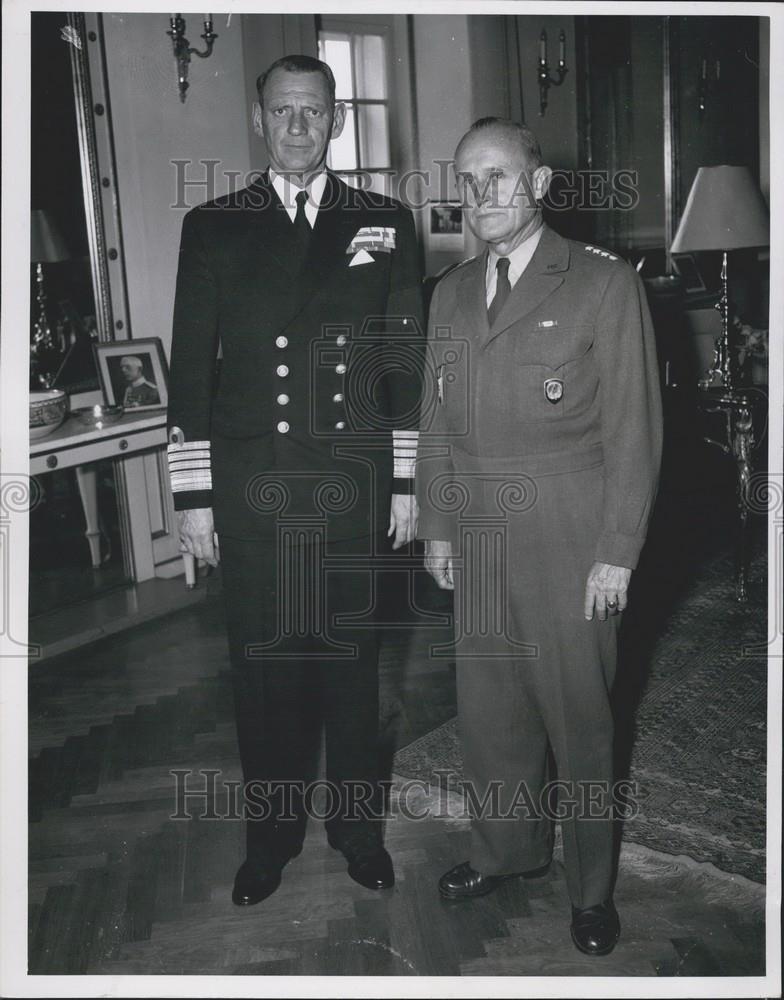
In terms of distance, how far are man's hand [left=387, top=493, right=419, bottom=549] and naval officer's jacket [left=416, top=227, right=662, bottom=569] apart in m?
0.17

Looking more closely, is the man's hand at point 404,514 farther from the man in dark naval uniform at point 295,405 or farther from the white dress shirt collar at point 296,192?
the white dress shirt collar at point 296,192

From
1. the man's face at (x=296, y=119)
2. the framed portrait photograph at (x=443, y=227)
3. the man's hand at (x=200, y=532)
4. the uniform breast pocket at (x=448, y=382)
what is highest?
the framed portrait photograph at (x=443, y=227)

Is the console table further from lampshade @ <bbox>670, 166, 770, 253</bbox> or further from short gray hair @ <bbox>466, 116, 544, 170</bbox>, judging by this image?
lampshade @ <bbox>670, 166, 770, 253</bbox>

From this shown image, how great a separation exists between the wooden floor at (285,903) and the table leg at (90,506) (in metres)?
1.57

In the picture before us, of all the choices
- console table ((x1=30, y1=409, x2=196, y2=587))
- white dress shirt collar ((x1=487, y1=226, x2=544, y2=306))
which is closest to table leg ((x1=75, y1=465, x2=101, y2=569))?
console table ((x1=30, y1=409, x2=196, y2=587))

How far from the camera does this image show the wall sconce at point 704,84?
18.0ft

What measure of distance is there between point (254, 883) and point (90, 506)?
249 centimetres

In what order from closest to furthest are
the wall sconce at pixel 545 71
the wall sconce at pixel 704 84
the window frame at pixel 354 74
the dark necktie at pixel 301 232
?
the dark necktie at pixel 301 232, the window frame at pixel 354 74, the wall sconce at pixel 545 71, the wall sconce at pixel 704 84

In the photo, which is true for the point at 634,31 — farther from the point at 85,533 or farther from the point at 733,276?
the point at 85,533

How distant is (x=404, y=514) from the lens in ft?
6.44

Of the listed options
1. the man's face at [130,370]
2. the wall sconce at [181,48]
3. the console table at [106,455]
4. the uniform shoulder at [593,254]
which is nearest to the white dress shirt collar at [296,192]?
the uniform shoulder at [593,254]

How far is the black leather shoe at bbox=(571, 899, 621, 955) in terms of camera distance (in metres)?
1.83

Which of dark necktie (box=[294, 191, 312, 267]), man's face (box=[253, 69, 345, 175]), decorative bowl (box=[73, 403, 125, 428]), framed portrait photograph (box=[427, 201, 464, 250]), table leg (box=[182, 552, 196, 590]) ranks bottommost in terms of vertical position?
table leg (box=[182, 552, 196, 590])

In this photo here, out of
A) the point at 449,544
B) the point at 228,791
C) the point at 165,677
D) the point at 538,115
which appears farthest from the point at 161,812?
the point at 538,115
